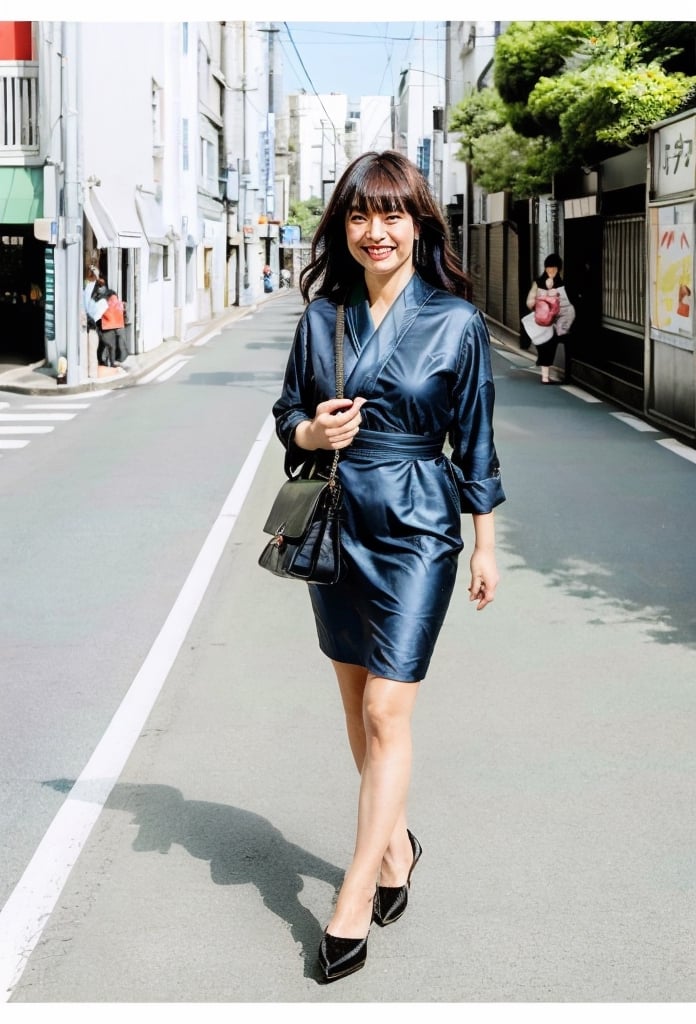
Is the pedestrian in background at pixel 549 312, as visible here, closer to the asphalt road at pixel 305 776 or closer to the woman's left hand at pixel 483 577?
the asphalt road at pixel 305 776

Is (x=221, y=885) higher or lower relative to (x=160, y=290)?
lower

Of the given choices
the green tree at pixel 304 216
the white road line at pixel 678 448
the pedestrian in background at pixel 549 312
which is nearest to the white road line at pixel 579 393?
the pedestrian in background at pixel 549 312

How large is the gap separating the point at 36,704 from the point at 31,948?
2.40 meters

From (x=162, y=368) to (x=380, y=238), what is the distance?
23.6 metres

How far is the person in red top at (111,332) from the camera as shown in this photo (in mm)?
23688

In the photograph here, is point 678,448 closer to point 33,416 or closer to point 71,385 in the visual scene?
point 33,416

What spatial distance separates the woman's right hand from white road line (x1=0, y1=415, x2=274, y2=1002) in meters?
1.42

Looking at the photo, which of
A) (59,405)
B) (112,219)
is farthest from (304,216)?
(59,405)

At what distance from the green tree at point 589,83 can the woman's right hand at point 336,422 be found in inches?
637

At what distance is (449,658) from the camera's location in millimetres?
6566

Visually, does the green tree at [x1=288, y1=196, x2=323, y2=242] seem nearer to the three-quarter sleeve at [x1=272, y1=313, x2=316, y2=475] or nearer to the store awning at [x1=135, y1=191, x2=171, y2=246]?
the store awning at [x1=135, y1=191, x2=171, y2=246]
